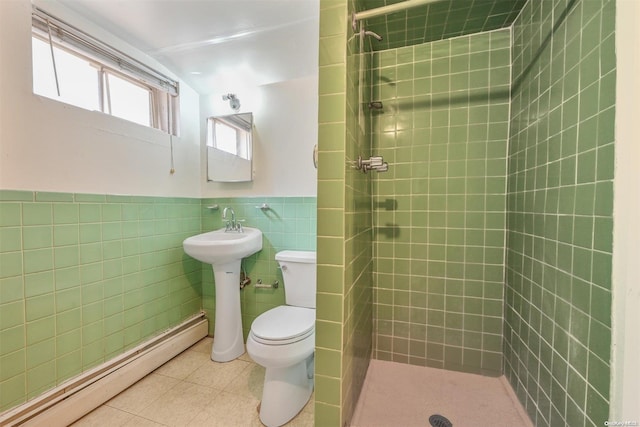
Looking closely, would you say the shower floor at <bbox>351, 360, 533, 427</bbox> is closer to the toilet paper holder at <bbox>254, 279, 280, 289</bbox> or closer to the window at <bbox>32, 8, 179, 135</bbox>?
the toilet paper holder at <bbox>254, 279, 280, 289</bbox>

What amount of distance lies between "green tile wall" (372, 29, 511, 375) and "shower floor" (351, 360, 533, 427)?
0.23ft

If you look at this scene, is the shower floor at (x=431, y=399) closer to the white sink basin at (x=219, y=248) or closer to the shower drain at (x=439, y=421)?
the shower drain at (x=439, y=421)

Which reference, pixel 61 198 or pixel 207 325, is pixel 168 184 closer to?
pixel 61 198

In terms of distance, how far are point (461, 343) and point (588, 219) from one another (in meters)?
0.93

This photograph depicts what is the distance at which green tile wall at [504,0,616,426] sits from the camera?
655mm

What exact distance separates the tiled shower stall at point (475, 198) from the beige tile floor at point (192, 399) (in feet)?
2.34

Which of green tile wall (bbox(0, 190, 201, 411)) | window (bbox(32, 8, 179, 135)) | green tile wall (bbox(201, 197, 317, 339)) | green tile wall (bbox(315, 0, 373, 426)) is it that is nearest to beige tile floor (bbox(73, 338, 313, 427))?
green tile wall (bbox(0, 190, 201, 411))

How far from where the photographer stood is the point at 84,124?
1.37 meters

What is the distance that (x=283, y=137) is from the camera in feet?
6.28

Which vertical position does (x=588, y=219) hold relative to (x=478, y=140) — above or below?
below

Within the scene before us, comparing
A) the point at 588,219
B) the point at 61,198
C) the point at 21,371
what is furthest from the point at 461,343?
the point at 61,198

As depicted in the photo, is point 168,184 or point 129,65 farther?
point 168,184

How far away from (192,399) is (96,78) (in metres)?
2.05

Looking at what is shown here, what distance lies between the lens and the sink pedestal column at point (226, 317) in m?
1.77
